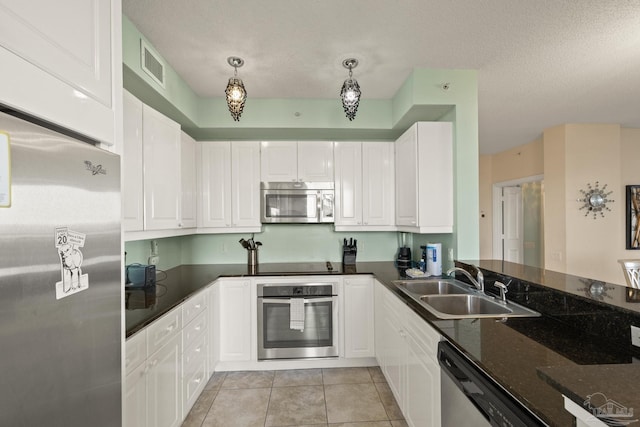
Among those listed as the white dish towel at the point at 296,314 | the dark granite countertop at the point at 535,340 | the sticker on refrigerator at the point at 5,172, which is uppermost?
the sticker on refrigerator at the point at 5,172

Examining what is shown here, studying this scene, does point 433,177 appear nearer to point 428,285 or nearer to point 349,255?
point 428,285

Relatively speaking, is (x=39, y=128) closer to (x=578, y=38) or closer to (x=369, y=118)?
(x=369, y=118)

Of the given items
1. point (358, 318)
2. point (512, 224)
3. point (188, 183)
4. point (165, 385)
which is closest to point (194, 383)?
point (165, 385)

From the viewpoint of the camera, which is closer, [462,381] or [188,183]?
[462,381]

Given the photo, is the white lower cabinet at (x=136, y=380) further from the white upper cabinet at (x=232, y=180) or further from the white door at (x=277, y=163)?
the white door at (x=277, y=163)

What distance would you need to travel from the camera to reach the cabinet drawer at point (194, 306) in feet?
6.50

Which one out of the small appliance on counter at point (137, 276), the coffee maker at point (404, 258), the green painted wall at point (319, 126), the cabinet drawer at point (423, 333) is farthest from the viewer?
the coffee maker at point (404, 258)

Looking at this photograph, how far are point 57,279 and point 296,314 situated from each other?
6.74 ft

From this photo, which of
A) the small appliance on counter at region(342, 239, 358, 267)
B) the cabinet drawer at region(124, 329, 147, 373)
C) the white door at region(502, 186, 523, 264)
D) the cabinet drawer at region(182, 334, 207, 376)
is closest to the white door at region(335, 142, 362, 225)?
the small appliance on counter at region(342, 239, 358, 267)

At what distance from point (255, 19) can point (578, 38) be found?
7.32ft

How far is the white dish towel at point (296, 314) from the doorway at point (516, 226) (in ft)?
14.9

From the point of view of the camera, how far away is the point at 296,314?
260 cm

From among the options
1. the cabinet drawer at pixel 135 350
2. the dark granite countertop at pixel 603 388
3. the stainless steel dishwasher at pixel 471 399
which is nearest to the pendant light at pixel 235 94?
the cabinet drawer at pixel 135 350

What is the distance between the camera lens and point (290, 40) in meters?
1.94
